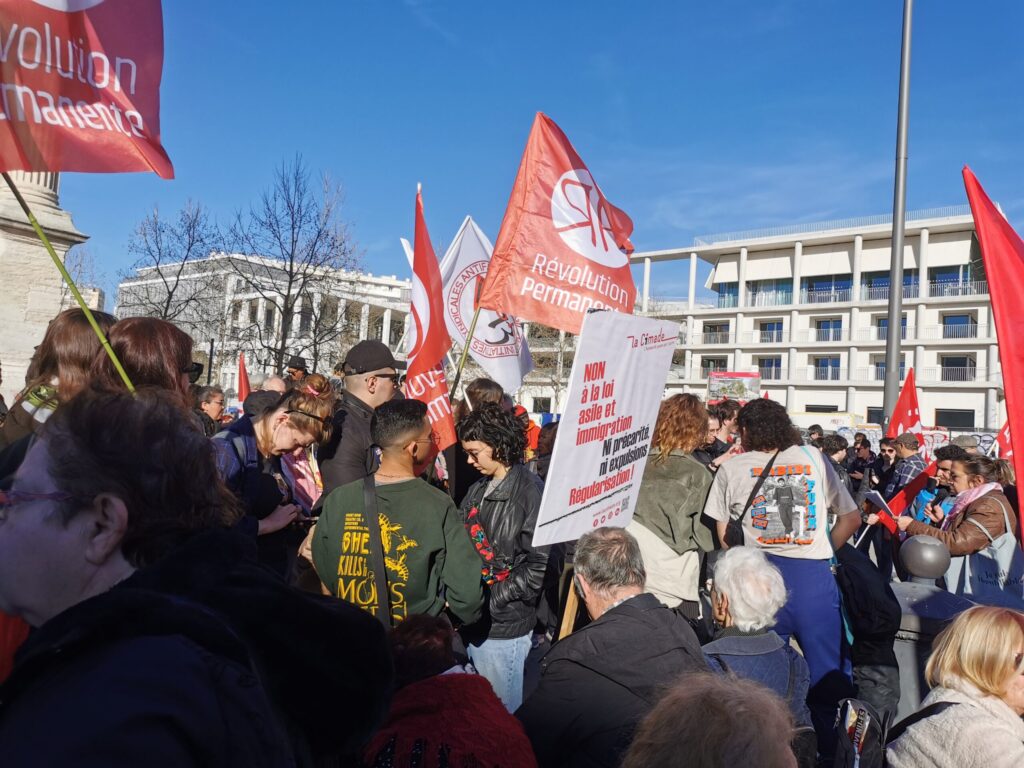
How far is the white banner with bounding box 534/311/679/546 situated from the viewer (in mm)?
3430

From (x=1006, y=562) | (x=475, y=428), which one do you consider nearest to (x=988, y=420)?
(x=1006, y=562)

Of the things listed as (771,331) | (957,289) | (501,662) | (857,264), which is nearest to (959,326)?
(957,289)

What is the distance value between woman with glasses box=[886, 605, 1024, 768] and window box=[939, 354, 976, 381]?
186ft

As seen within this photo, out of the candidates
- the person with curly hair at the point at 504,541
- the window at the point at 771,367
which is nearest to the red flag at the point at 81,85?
the person with curly hair at the point at 504,541

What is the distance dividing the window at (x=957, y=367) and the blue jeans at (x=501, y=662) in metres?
56.4

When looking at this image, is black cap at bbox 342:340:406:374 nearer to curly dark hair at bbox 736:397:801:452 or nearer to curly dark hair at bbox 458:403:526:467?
curly dark hair at bbox 458:403:526:467

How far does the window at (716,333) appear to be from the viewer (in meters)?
63.5

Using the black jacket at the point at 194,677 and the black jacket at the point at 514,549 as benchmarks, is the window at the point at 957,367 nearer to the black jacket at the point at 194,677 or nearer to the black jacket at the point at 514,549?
the black jacket at the point at 514,549

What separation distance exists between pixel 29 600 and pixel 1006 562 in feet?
21.0

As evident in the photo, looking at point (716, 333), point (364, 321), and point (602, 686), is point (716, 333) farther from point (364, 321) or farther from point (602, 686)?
point (602, 686)

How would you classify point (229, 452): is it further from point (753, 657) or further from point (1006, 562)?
point (1006, 562)

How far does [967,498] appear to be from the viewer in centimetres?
613

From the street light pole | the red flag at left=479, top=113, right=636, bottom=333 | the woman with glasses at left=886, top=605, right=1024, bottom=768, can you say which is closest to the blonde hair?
the woman with glasses at left=886, top=605, right=1024, bottom=768

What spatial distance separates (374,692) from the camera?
125cm
